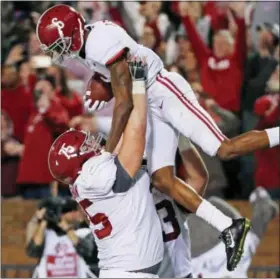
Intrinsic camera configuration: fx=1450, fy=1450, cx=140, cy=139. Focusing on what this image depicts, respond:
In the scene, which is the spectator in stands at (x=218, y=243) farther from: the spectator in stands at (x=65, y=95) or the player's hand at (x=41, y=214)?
the spectator in stands at (x=65, y=95)

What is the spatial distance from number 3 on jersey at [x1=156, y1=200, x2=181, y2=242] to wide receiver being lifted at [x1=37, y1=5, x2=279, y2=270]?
0.30 feet

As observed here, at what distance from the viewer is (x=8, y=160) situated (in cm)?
1120

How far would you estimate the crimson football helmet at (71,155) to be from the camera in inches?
291

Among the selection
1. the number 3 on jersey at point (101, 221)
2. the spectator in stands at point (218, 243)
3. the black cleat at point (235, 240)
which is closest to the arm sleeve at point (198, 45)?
the spectator in stands at point (218, 243)

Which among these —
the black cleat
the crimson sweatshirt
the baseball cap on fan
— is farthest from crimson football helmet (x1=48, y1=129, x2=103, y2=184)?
the baseball cap on fan

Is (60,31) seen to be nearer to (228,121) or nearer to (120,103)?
(120,103)

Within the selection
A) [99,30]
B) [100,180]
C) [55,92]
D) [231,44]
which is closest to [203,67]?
[231,44]

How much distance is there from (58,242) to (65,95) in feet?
5.99

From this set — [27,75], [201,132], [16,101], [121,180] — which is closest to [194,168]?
[201,132]

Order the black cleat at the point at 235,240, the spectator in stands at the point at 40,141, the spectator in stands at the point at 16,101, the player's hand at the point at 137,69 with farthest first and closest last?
the spectator in stands at the point at 16,101 → the spectator in stands at the point at 40,141 → the black cleat at the point at 235,240 → the player's hand at the point at 137,69

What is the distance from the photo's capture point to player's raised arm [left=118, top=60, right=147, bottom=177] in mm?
7387

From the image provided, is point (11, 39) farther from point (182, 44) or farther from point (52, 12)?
point (52, 12)

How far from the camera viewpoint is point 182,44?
→ 451 inches

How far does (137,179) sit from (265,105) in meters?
3.26
